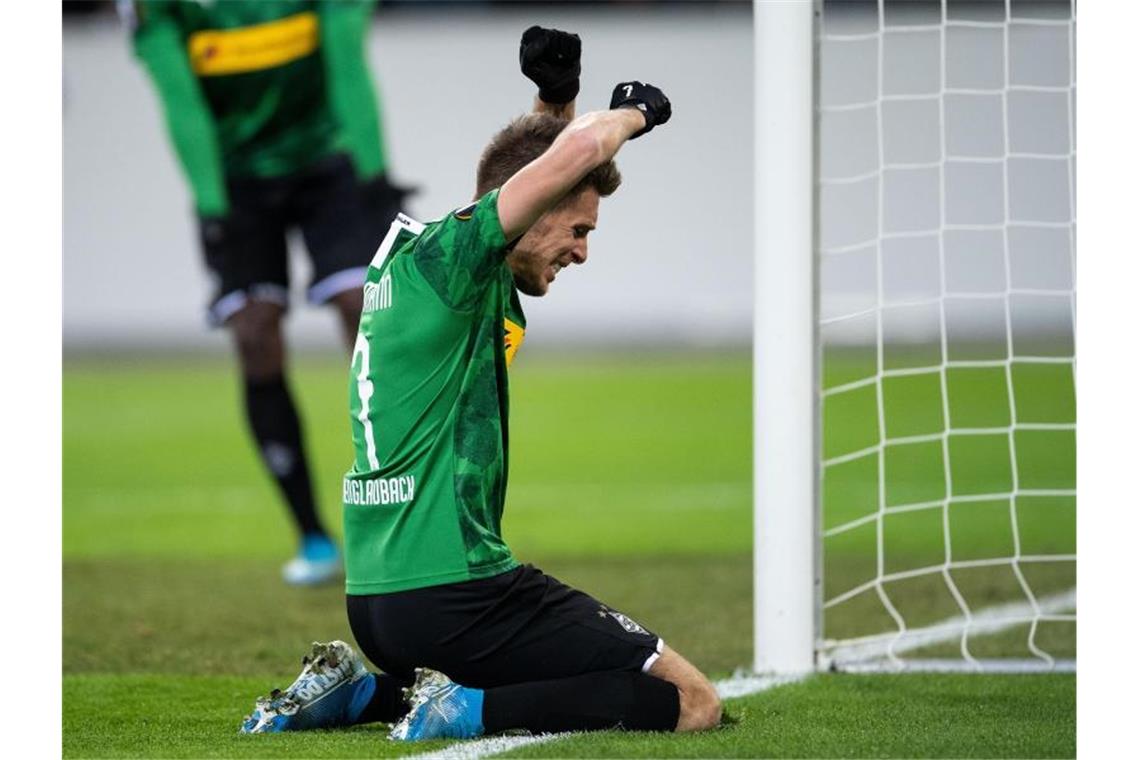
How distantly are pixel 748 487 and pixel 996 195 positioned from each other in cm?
839

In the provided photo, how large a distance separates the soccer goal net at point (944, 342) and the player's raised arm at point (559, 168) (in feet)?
4.12

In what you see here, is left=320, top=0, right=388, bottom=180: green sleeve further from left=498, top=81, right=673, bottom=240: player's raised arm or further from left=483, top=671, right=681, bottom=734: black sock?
left=483, top=671, right=681, bottom=734: black sock

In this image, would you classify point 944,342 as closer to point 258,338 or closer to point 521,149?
point 521,149

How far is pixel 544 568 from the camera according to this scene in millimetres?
6516

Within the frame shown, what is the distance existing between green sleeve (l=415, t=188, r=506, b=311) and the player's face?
0.39 ft

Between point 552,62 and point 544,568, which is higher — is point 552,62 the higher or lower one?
the higher one

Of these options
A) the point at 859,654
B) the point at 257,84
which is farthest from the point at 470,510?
the point at 257,84

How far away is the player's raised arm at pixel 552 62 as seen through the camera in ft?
11.4

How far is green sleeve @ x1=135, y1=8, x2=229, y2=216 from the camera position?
6.31 m

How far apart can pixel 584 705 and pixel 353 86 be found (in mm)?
3572

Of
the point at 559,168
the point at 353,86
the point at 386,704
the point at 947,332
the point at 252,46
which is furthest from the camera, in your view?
the point at 947,332

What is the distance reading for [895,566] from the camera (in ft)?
21.3

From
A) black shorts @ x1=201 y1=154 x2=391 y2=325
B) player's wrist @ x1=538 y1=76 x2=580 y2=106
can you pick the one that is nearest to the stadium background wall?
black shorts @ x1=201 y1=154 x2=391 y2=325
